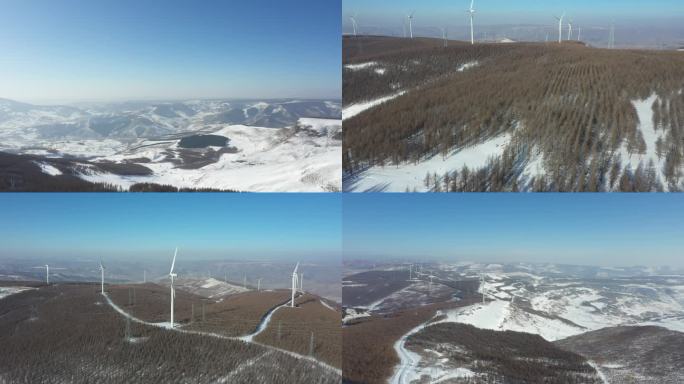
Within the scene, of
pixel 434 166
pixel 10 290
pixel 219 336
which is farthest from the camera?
pixel 10 290

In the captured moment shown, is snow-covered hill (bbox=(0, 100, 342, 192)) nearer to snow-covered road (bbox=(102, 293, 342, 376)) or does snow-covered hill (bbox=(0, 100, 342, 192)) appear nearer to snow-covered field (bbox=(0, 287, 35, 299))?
snow-covered road (bbox=(102, 293, 342, 376))

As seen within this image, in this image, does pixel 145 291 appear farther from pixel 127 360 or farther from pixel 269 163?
pixel 269 163

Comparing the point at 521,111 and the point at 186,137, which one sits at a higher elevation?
the point at 521,111

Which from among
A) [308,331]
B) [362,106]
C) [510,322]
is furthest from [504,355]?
[362,106]

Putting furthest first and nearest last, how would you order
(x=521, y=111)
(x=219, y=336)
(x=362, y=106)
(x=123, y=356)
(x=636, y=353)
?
(x=219, y=336) → (x=123, y=356) → (x=636, y=353) → (x=362, y=106) → (x=521, y=111)

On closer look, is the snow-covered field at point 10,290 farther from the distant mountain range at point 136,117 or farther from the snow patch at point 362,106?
the snow patch at point 362,106

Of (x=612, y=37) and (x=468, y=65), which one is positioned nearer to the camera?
(x=612, y=37)

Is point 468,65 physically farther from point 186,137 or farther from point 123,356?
point 123,356
